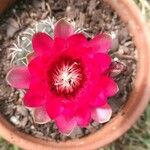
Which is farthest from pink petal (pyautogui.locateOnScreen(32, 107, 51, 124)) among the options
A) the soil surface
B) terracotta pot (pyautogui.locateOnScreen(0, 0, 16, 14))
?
terracotta pot (pyautogui.locateOnScreen(0, 0, 16, 14))

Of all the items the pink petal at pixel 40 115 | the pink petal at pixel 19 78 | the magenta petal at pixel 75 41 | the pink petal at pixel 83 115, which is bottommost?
the pink petal at pixel 40 115

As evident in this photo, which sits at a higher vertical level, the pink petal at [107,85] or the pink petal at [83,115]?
the pink petal at [107,85]

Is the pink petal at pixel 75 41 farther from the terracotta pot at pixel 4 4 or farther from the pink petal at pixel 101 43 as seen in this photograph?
the terracotta pot at pixel 4 4

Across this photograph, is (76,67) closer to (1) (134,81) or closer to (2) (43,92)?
(2) (43,92)

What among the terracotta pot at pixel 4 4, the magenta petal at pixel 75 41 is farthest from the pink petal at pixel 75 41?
the terracotta pot at pixel 4 4

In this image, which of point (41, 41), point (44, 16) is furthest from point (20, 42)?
point (41, 41)

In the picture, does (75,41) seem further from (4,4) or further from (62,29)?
(4,4)

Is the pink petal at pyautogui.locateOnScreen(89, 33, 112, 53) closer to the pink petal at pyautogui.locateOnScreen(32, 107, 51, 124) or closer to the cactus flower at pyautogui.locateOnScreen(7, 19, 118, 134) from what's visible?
the cactus flower at pyautogui.locateOnScreen(7, 19, 118, 134)
